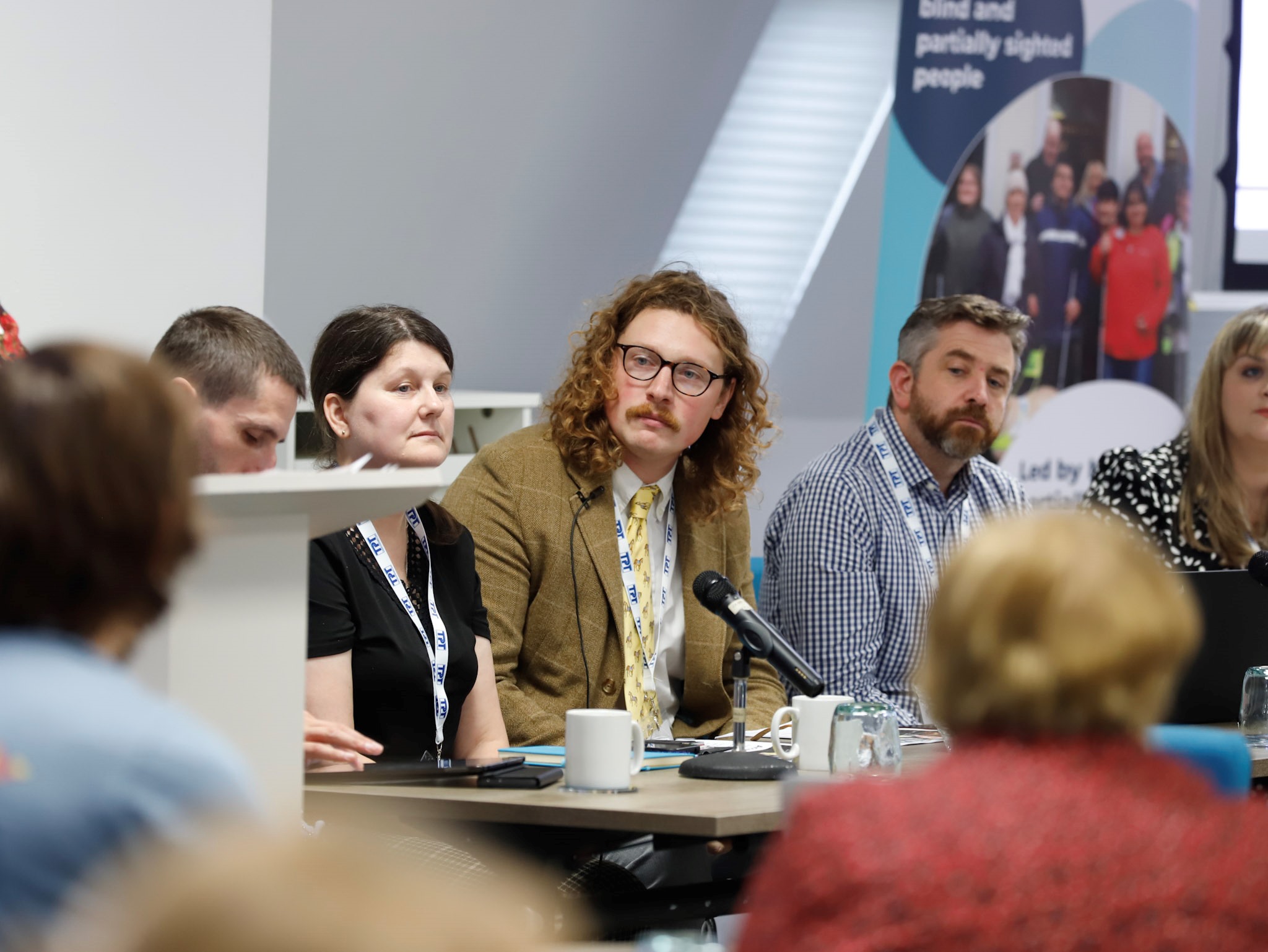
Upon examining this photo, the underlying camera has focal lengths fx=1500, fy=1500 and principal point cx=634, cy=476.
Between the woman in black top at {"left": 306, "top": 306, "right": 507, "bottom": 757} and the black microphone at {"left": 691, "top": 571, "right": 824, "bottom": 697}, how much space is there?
505mm

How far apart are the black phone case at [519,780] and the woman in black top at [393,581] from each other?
0.33 metres

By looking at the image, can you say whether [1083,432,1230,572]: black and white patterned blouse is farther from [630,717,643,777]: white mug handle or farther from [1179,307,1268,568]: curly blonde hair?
[630,717,643,777]: white mug handle

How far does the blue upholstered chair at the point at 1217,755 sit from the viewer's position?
1.64 metres

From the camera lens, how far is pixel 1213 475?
358 centimetres

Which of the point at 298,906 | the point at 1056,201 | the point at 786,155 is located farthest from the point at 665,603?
the point at 786,155

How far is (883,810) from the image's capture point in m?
1.05

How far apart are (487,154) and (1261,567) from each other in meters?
3.62

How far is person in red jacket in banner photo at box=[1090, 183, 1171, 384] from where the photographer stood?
530cm

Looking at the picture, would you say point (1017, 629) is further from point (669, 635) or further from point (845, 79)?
point (845, 79)

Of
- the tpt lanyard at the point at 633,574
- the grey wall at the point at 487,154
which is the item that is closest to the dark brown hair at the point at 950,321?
the tpt lanyard at the point at 633,574

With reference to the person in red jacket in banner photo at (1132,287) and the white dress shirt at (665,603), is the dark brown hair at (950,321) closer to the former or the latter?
the white dress shirt at (665,603)

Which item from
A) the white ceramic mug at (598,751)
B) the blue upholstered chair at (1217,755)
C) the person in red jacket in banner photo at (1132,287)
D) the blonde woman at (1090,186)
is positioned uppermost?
the blonde woman at (1090,186)

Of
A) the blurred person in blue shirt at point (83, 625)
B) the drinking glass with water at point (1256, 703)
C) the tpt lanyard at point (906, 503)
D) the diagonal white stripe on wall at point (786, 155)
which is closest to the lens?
the blurred person in blue shirt at point (83, 625)

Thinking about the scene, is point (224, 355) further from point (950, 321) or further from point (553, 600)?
point (950, 321)
